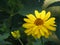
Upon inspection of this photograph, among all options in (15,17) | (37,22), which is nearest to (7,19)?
(15,17)

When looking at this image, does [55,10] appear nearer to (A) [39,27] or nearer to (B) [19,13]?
(B) [19,13]

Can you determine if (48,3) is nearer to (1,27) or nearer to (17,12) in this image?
(17,12)

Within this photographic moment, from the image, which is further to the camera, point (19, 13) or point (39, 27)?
point (19, 13)

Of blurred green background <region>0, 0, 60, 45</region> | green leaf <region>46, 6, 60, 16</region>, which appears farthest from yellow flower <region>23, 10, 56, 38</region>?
green leaf <region>46, 6, 60, 16</region>

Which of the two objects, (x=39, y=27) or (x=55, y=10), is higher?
(x=55, y=10)

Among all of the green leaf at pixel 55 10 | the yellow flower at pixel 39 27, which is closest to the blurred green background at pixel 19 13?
the green leaf at pixel 55 10

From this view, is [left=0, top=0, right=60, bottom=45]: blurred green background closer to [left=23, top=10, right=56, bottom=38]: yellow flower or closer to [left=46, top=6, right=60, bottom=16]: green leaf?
[left=46, top=6, right=60, bottom=16]: green leaf

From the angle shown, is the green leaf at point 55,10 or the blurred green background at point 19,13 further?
the green leaf at point 55,10

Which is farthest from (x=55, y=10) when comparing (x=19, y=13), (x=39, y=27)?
(x=39, y=27)

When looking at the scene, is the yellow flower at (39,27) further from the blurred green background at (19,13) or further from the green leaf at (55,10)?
the green leaf at (55,10)
